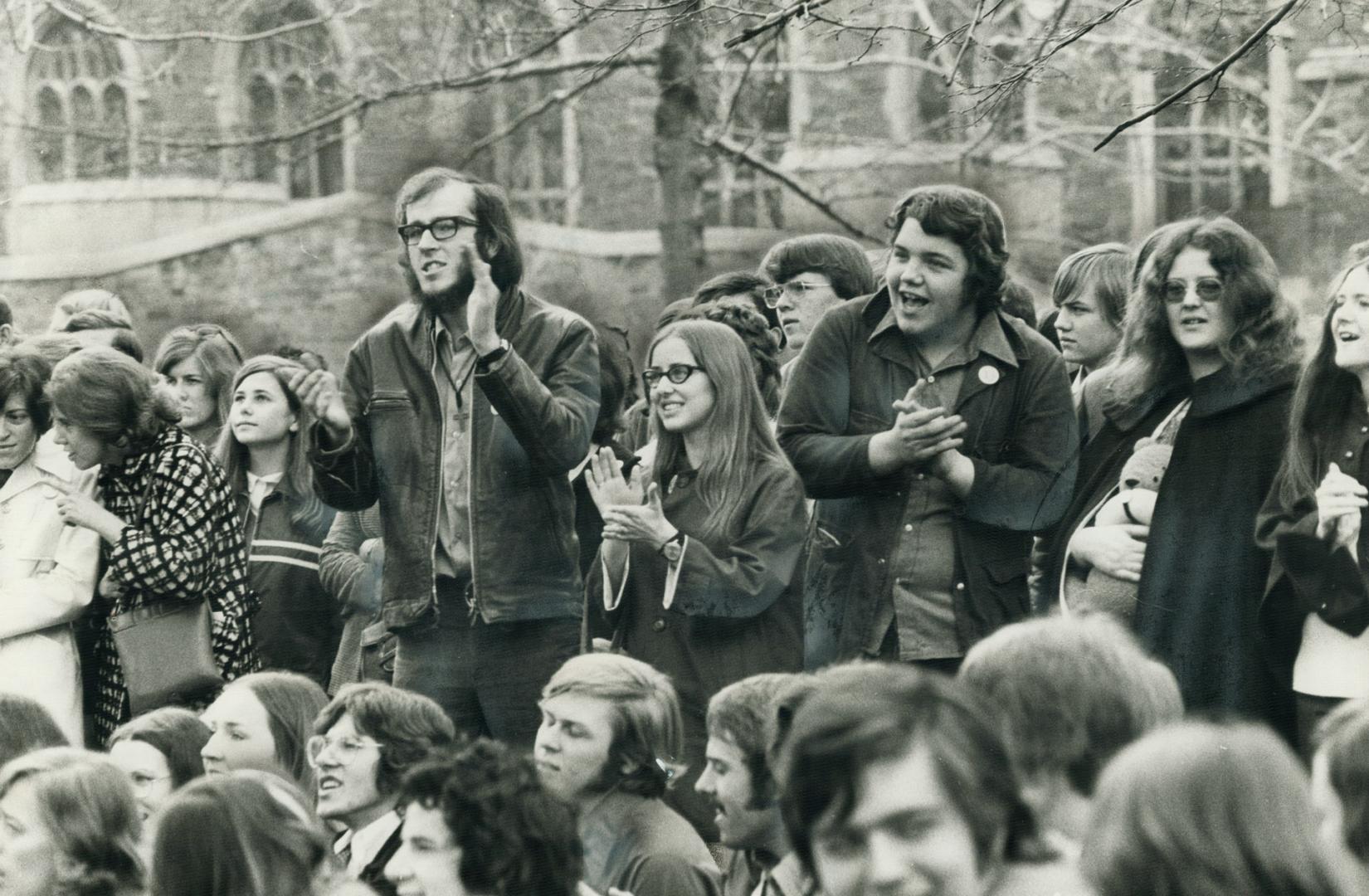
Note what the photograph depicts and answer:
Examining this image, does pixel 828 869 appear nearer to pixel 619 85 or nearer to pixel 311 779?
pixel 311 779

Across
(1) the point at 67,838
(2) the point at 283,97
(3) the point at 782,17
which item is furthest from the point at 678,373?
(2) the point at 283,97

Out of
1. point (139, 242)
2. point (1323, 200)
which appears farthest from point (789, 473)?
point (139, 242)

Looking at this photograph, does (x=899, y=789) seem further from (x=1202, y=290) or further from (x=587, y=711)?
(x=1202, y=290)

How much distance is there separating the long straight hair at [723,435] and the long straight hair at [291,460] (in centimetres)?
183

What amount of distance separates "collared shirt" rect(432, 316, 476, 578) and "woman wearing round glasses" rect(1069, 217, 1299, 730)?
1.62m

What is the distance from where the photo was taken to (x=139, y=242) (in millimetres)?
26375

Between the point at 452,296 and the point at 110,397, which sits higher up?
the point at 452,296

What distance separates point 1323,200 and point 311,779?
19.0 meters

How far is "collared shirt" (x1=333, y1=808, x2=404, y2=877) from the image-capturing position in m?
5.64

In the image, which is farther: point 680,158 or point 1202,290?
point 680,158

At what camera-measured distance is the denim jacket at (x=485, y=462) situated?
6.37m

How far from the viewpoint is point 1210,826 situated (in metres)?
3.18

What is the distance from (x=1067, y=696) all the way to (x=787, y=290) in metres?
4.01

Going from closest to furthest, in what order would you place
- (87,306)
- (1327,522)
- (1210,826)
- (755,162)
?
(1210,826) < (1327,522) < (87,306) < (755,162)
